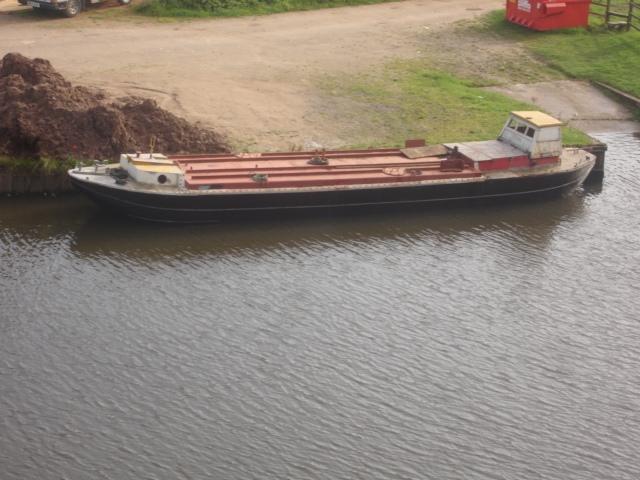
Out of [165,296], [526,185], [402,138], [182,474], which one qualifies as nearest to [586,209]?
[526,185]

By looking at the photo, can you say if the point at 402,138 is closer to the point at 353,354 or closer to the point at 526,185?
the point at 526,185

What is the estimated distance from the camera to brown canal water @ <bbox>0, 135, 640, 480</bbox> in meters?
23.2

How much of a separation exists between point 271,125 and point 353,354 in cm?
1418

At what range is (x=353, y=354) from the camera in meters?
26.7

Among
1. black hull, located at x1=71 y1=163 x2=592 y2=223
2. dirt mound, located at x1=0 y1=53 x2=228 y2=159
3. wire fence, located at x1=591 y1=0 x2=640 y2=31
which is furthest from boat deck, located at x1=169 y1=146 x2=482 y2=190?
wire fence, located at x1=591 y1=0 x2=640 y2=31

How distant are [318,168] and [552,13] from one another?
19880mm

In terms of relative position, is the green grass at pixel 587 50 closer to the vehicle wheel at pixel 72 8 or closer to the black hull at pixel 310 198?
the black hull at pixel 310 198

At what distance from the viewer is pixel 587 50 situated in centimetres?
4850

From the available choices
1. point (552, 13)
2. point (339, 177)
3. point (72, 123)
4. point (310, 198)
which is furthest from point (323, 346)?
point (552, 13)

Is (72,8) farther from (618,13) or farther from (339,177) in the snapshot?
(618,13)

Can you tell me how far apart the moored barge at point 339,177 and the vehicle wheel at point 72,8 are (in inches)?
709

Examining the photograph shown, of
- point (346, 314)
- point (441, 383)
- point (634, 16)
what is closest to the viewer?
point (441, 383)

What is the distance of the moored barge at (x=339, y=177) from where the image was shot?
3300 cm

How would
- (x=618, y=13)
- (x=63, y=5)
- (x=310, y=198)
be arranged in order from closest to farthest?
1. (x=310, y=198)
2. (x=63, y=5)
3. (x=618, y=13)
